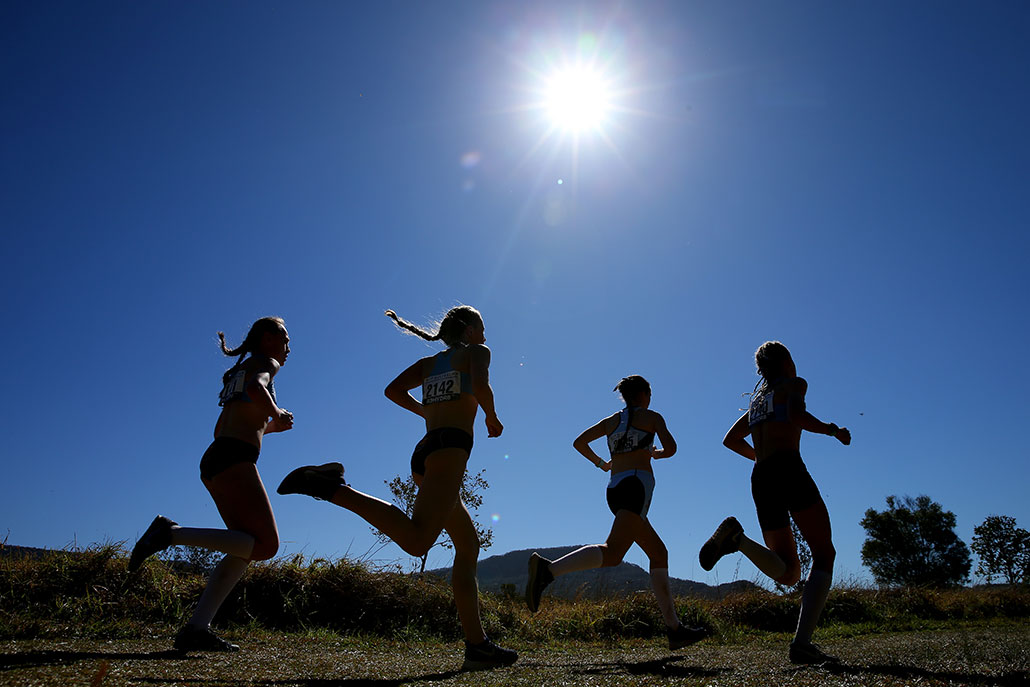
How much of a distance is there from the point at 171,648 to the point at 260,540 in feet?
3.15

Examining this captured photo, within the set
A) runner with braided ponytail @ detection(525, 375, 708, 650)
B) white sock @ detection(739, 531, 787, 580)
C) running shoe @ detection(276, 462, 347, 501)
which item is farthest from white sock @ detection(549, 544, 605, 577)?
running shoe @ detection(276, 462, 347, 501)

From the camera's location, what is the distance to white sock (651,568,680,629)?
4.71 m

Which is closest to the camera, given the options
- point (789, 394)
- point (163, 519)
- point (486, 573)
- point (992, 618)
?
point (163, 519)

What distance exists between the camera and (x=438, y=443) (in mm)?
3398

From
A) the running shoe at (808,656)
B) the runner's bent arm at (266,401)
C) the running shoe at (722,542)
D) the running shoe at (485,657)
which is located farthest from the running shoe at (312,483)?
the running shoe at (808,656)

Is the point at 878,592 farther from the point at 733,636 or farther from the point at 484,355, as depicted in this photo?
the point at 484,355

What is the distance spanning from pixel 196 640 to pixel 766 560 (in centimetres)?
376

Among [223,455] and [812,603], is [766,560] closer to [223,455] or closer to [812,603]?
[812,603]

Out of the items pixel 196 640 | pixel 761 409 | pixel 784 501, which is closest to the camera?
pixel 196 640

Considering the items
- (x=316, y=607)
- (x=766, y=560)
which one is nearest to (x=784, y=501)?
(x=766, y=560)

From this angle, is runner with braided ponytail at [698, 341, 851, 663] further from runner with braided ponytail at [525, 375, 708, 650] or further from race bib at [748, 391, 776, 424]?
runner with braided ponytail at [525, 375, 708, 650]

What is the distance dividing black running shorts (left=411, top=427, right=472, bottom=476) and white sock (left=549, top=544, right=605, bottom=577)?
5.25ft

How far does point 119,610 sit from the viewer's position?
16.5 feet

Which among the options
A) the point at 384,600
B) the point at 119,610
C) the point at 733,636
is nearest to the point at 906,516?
the point at 733,636
